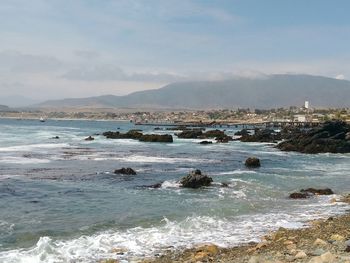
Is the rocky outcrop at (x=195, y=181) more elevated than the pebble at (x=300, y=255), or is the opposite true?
the pebble at (x=300, y=255)

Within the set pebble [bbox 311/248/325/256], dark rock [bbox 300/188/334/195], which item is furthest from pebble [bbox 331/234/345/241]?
dark rock [bbox 300/188/334/195]

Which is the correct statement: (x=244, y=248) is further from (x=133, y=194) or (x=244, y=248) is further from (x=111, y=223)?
(x=133, y=194)

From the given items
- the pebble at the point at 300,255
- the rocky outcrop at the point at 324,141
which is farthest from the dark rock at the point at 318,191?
the rocky outcrop at the point at 324,141

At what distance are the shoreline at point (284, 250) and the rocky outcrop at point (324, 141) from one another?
4223 cm

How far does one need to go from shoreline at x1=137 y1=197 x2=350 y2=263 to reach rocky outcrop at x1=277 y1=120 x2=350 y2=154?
4223 centimetres

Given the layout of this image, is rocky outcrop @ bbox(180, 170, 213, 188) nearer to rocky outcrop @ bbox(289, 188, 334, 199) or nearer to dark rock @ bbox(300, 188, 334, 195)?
rocky outcrop @ bbox(289, 188, 334, 199)

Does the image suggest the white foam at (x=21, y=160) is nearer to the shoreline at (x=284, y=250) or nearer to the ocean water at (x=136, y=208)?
the ocean water at (x=136, y=208)

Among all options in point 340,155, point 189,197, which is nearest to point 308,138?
point 340,155

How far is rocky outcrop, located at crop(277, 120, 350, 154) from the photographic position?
56.8 m

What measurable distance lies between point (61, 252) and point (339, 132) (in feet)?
185

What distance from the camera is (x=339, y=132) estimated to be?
210ft

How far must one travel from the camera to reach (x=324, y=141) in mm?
58719

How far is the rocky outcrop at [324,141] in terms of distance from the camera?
186 ft

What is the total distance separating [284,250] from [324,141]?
48.6 meters
